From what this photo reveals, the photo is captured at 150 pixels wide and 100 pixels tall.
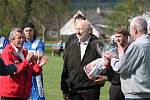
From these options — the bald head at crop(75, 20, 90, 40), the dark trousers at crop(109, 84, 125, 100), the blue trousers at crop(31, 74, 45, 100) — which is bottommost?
the blue trousers at crop(31, 74, 45, 100)

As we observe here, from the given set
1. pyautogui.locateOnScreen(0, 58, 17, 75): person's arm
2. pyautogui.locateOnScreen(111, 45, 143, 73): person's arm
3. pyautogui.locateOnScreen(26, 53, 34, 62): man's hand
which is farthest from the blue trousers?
pyautogui.locateOnScreen(111, 45, 143, 73): person's arm

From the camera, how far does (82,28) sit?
9.44 metres

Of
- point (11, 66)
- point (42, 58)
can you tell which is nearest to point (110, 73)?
point (42, 58)

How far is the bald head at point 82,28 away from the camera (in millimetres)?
9438

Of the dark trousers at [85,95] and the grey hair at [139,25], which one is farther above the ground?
the grey hair at [139,25]

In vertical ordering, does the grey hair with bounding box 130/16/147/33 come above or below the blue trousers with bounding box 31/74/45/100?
above

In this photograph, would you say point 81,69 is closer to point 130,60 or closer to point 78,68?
point 78,68

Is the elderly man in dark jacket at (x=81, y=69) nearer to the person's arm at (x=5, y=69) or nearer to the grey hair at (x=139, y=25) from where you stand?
the grey hair at (x=139, y=25)

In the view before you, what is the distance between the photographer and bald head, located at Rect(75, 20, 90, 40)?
9438mm

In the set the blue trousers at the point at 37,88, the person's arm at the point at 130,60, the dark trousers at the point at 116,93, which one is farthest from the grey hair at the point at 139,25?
the blue trousers at the point at 37,88

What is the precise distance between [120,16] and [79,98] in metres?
64.4

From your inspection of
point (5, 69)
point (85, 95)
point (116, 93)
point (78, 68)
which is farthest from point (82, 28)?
point (5, 69)

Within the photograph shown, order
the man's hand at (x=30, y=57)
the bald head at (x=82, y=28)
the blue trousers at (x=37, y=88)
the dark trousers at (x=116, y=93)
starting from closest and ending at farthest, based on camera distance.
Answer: the man's hand at (x=30, y=57) → the bald head at (x=82, y=28) → the dark trousers at (x=116, y=93) → the blue trousers at (x=37, y=88)

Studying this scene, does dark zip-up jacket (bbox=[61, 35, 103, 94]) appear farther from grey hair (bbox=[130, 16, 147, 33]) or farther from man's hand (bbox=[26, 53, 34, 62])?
grey hair (bbox=[130, 16, 147, 33])
